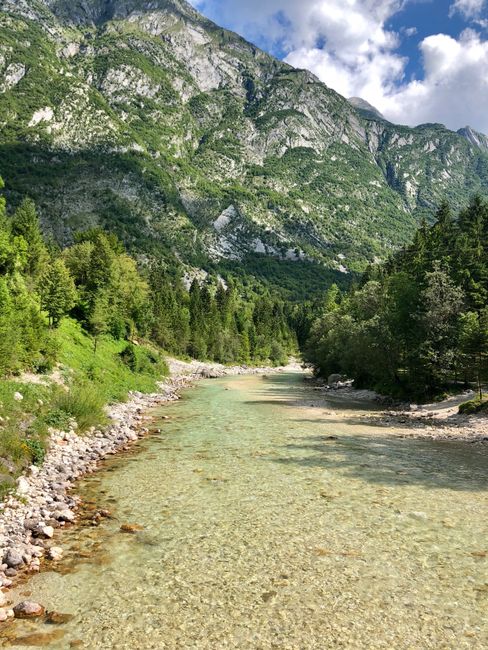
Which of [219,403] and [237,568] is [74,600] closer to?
[237,568]

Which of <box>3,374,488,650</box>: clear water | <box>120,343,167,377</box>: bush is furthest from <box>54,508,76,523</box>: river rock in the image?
<box>120,343,167,377</box>: bush

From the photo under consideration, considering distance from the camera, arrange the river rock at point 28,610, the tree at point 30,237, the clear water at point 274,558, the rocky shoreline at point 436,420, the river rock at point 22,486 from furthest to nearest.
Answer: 1. the tree at point 30,237
2. the rocky shoreline at point 436,420
3. the river rock at point 22,486
4. the river rock at point 28,610
5. the clear water at point 274,558

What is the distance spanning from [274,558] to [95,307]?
46703mm

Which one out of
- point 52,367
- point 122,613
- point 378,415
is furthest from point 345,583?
point 378,415

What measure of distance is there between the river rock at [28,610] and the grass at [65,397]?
6144 mm

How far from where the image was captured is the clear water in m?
8.75

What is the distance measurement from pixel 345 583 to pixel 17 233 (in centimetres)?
6890

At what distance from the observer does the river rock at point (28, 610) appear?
29.7 ft

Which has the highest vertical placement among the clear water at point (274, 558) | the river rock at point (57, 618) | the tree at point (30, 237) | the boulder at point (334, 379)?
the tree at point (30, 237)

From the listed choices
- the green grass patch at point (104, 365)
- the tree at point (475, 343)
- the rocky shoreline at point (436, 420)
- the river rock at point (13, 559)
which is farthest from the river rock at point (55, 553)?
the tree at point (475, 343)

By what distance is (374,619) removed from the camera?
9.17 meters

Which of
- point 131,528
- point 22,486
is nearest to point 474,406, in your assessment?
point 131,528

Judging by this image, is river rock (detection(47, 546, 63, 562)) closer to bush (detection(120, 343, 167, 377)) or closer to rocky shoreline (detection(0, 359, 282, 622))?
rocky shoreline (detection(0, 359, 282, 622))

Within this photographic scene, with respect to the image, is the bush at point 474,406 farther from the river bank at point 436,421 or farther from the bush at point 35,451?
the bush at point 35,451
